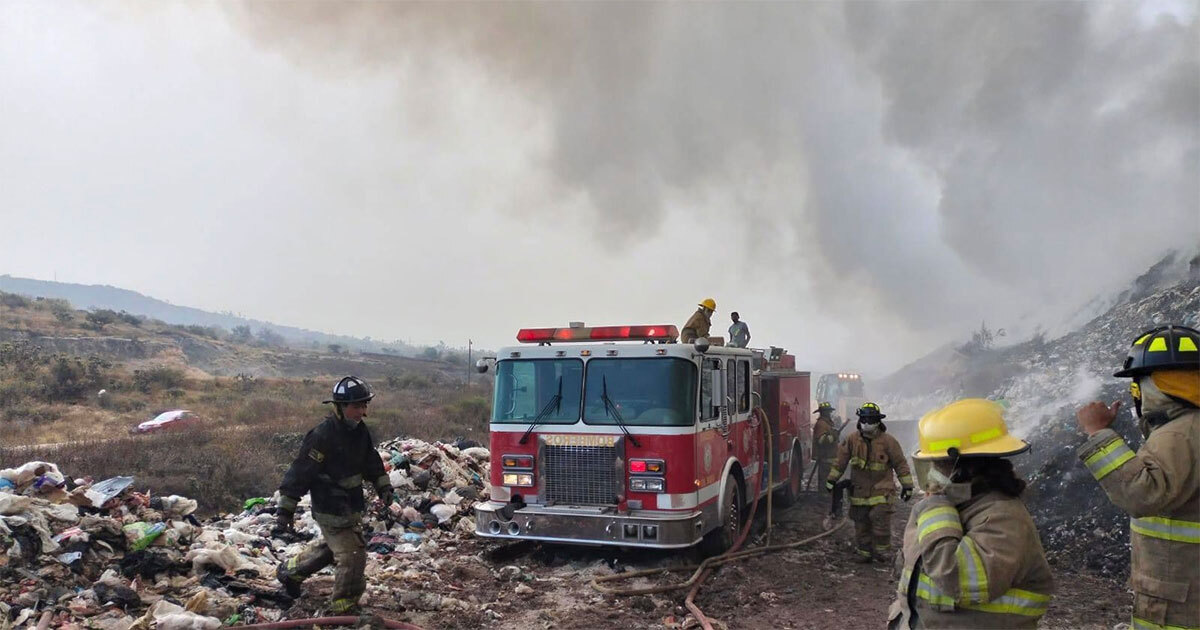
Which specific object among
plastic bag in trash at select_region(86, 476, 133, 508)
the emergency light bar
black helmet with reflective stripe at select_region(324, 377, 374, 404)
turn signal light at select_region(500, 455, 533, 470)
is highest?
the emergency light bar

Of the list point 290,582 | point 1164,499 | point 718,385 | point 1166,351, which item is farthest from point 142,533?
point 1166,351

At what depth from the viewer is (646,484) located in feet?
21.5

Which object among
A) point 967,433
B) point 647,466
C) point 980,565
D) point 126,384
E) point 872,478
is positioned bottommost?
point 126,384

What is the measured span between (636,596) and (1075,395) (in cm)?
906

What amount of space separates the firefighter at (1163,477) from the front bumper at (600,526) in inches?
156

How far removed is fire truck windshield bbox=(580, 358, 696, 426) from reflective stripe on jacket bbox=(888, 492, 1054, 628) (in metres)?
4.31

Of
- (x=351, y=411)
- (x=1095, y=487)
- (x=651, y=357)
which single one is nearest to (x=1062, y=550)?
(x=1095, y=487)

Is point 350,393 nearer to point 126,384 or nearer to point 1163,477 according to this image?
point 1163,477

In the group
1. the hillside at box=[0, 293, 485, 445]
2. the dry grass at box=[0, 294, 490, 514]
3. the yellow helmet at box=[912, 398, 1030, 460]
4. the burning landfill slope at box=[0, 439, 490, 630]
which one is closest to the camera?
the yellow helmet at box=[912, 398, 1030, 460]

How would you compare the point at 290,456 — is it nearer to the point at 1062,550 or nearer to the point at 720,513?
the point at 720,513

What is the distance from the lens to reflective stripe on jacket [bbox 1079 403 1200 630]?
98.4 inches

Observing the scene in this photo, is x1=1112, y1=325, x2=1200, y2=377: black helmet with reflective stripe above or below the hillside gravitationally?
above

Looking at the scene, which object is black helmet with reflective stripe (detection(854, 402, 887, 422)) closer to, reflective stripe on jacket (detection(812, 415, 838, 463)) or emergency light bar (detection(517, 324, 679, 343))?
emergency light bar (detection(517, 324, 679, 343))

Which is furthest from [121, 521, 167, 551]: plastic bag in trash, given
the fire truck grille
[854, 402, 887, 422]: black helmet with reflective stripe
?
[854, 402, 887, 422]: black helmet with reflective stripe
